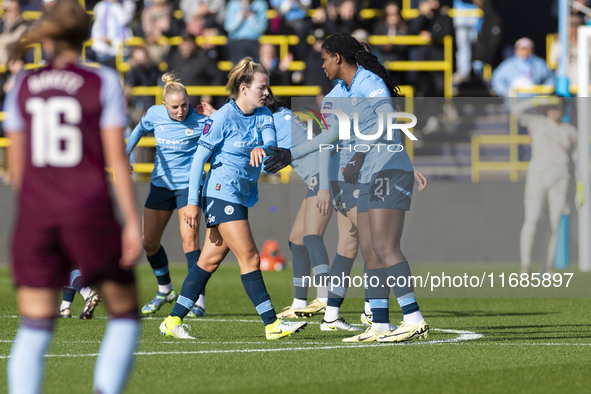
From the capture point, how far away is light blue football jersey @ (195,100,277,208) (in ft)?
27.6

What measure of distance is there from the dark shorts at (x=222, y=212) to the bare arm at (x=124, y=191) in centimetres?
360

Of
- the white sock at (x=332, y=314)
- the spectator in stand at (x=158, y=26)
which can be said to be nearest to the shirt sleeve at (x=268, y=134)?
the white sock at (x=332, y=314)

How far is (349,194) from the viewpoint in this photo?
9.42 m

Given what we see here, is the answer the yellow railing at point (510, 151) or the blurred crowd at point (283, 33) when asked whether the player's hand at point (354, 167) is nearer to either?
the blurred crowd at point (283, 33)

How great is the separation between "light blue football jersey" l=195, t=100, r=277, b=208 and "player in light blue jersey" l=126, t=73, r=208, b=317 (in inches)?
80.3

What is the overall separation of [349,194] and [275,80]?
33.5ft

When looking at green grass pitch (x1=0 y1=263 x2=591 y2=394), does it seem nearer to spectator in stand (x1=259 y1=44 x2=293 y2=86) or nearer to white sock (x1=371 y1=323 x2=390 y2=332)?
white sock (x1=371 y1=323 x2=390 y2=332)

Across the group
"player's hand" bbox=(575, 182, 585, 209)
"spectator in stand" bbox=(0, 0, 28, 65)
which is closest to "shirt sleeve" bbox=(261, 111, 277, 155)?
"player's hand" bbox=(575, 182, 585, 209)

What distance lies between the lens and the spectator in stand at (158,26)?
20141mm

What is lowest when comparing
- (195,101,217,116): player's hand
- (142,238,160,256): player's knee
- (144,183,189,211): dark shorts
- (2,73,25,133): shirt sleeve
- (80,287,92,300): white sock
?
(80,287,92,300): white sock

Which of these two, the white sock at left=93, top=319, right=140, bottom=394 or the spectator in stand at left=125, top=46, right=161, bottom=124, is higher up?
the spectator in stand at left=125, top=46, right=161, bottom=124

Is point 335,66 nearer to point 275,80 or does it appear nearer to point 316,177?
point 316,177

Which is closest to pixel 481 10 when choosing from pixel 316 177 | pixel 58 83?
pixel 316 177

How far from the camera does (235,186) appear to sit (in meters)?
8.41
